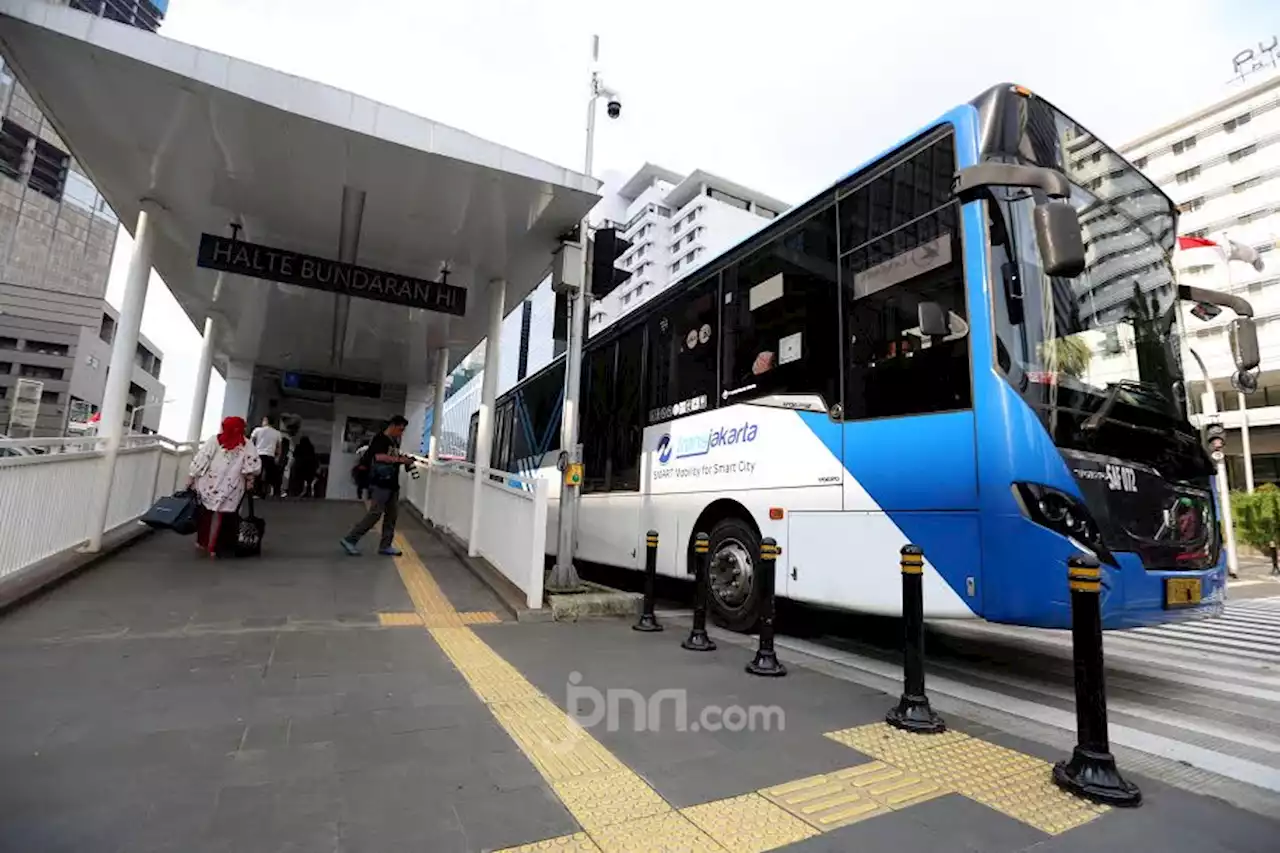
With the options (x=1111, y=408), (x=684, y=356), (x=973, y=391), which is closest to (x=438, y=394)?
(x=684, y=356)

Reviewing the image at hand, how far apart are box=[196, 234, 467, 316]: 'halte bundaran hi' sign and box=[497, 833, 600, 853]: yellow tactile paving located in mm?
6606

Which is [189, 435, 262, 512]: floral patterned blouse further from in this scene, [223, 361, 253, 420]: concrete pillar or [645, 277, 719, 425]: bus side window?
[223, 361, 253, 420]: concrete pillar

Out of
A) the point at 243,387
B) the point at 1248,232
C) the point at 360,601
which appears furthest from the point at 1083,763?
the point at 1248,232

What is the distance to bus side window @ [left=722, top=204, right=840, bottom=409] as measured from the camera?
4.91 meters

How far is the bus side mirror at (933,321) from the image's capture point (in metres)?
3.92

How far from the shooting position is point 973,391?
3801 millimetres

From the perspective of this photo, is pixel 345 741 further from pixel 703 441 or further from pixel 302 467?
pixel 302 467

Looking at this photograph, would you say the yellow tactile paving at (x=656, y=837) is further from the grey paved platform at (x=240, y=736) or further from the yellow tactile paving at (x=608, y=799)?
the grey paved platform at (x=240, y=736)

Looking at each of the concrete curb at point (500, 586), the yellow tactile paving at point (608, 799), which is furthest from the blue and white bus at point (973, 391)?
the yellow tactile paving at point (608, 799)

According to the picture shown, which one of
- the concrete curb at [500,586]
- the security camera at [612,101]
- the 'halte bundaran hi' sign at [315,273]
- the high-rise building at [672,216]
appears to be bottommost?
the concrete curb at [500,586]

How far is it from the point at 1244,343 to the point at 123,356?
10662 mm

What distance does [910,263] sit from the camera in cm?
432

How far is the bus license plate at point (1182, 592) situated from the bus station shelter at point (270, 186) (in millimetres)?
5594

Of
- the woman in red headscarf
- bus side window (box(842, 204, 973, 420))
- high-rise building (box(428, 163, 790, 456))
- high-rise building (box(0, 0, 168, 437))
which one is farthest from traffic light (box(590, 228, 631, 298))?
high-rise building (box(428, 163, 790, 456))
